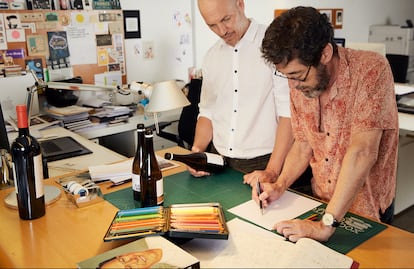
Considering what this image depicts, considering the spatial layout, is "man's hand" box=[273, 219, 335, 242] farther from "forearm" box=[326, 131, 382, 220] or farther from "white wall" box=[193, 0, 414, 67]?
"white wall" box=[193, 0, 414, 67]

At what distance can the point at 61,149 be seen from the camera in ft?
7.44

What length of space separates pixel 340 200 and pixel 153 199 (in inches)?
23.5

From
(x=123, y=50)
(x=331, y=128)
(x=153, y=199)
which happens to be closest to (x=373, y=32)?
(x=123, y=50)

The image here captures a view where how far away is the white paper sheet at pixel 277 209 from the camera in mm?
1323

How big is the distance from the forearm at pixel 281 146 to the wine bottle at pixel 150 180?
1.78 feet

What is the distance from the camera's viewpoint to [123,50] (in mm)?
3354

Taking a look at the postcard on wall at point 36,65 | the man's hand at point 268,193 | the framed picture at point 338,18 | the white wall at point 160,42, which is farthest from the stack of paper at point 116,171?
the framed picture at point 338,18

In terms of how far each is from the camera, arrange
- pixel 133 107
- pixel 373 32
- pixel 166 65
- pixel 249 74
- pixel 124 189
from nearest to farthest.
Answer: pixel 124 189, pixel 249 74, pixel 133 107, pixel 166 65, pixel 373 32

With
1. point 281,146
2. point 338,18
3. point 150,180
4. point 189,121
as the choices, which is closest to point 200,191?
point 150,180

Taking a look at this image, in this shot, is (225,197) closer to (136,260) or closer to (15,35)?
(136,260)

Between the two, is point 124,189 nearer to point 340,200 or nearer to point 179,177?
point 179,177

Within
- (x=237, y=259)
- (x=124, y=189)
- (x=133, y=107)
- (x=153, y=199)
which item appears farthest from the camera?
(x=133, y=107)

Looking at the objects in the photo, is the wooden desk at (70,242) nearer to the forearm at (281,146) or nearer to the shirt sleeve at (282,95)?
the forearm at (281,146)

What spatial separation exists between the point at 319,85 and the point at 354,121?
0.16m
